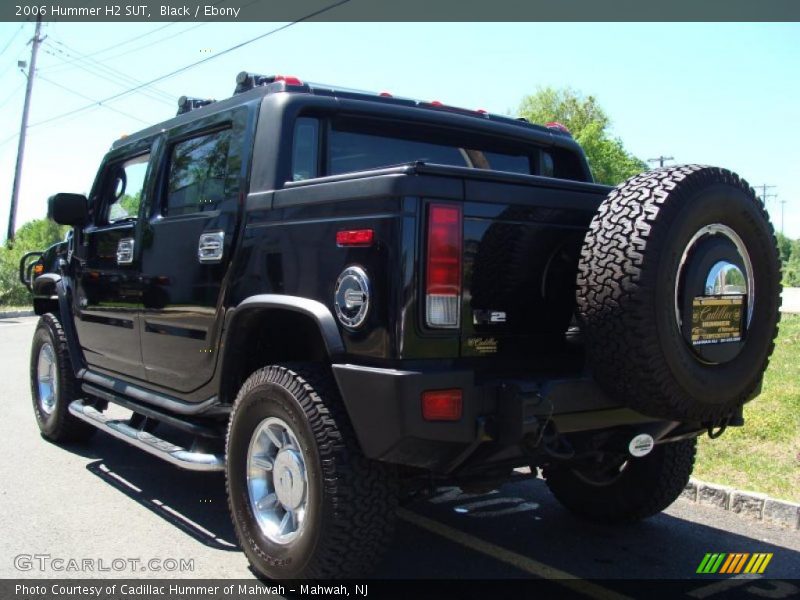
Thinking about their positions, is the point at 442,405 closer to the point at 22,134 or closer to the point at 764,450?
the point at 764,450

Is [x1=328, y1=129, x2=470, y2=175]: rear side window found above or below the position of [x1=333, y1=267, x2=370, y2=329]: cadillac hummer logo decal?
above

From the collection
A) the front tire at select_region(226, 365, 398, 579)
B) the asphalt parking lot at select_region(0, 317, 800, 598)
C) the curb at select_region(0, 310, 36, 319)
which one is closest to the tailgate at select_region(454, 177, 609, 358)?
the front tire at select_region(226, 365, 398, 579)

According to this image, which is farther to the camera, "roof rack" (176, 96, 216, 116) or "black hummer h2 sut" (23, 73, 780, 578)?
"roof rack" (176, 96, 216, 116)

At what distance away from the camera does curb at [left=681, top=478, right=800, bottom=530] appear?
14.5 feet

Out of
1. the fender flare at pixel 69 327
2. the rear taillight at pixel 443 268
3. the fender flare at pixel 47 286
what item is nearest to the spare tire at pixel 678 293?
the rear taillight at pixel 443 268

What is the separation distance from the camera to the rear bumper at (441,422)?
2.72m

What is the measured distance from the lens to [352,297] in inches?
116

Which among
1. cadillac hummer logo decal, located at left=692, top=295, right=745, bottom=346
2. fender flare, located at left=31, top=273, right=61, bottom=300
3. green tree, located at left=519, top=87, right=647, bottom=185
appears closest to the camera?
cadillac hummer logo decal, located at left=692, top=295, right=745, bottom=346

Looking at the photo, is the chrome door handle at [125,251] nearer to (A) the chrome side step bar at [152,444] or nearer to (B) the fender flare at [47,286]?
(A) the chrome side step bar at [152,444]

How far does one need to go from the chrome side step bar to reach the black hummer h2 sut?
0.9 inches

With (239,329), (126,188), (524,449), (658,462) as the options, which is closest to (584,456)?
(524,449)

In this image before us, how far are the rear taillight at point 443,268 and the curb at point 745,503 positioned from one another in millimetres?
2767

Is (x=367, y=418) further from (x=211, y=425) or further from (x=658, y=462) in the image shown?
(x=658, y=462)

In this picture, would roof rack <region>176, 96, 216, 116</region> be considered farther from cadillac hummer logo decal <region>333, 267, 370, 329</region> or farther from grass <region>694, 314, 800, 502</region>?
grass <region>694, 314, 800, 502</region>
